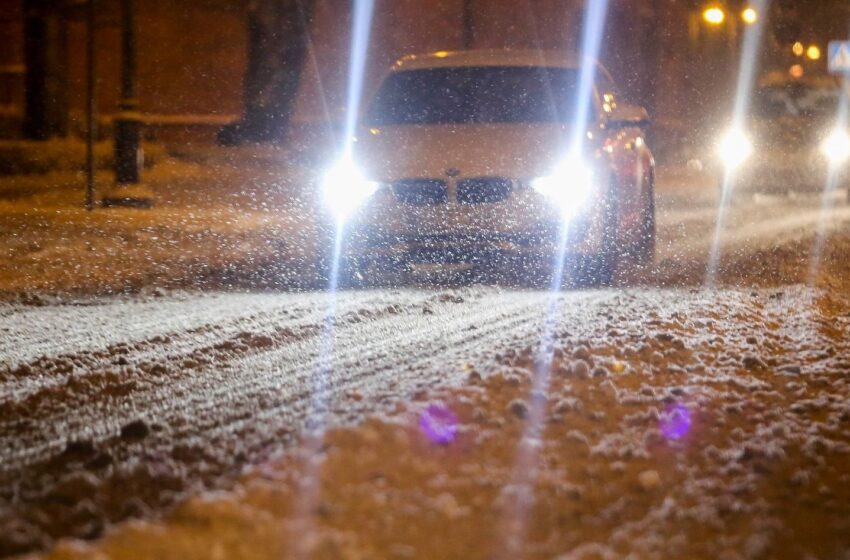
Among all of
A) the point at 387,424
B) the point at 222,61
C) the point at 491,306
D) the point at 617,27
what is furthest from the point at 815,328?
the point at 617,27

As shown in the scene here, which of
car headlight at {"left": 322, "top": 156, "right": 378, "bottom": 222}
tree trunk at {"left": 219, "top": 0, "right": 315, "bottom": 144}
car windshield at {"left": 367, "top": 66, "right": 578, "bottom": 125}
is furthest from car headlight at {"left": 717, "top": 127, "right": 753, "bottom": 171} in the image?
car headlight at {"left": 322, "top": 156, "right": 378, "bottom": 222}

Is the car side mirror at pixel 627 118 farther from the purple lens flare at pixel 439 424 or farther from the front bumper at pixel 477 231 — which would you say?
the purple lens flare at pixel 439 424

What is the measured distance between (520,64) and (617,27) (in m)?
20.7

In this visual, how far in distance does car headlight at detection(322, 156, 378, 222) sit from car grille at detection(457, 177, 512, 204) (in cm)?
67

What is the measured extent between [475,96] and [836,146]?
9194mm

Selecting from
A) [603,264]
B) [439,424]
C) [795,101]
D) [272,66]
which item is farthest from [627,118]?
[272,66]

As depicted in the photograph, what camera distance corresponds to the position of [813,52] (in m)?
37.7

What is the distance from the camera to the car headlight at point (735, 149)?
17.7 metres

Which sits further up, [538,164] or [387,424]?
[538,164]

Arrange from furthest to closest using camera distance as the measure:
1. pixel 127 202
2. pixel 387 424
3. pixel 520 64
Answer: pixel 127 202 < pixel 520 64 < pixel 387 424

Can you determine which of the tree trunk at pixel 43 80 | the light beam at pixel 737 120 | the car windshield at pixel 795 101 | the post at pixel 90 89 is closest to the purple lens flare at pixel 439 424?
the light beam at pixel 737 120

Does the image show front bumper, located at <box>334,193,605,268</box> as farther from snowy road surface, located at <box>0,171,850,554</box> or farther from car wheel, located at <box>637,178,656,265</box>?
car wheel, located at <box>637,178,656,265</box>

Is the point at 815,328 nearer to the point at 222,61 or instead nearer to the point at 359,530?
the point at 359,530

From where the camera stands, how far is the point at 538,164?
362 inches
